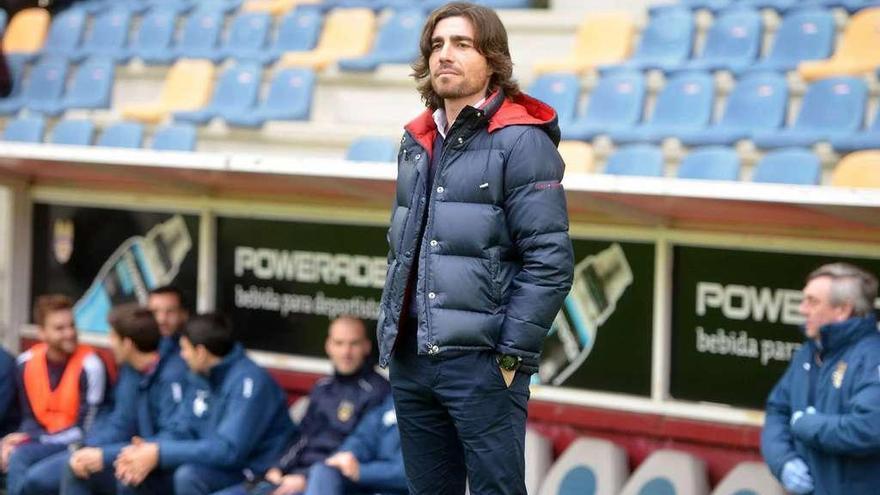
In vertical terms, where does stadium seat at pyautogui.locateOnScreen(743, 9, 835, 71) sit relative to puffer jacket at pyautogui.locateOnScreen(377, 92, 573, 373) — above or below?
above

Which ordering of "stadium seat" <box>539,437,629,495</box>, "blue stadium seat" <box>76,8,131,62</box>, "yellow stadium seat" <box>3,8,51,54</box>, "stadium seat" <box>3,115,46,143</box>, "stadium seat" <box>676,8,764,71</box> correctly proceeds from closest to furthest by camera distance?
"stadium seat" <box>539,437,629,495</box> → "stadium seat" <box>676,8,764,71</box> → "stadium seat" <box>3,115,46,143</box> → "blue stadium seat" <box>76,8,131,62</box> → "yellow stadium seat" <box>3,8,51,54</box>

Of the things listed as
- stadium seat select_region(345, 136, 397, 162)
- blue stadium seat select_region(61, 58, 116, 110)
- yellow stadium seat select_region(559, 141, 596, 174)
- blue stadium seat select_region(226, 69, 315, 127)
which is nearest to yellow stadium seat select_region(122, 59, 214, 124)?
blue stadium seat select_region(61, 58, 116, 110)

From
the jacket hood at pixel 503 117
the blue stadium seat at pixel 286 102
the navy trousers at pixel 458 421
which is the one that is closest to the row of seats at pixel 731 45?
the blue stadium seat at pixel 286 102

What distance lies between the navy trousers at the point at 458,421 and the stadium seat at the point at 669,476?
7.36 feet

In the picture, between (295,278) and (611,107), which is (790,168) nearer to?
(611,107)

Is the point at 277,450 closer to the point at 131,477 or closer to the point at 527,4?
the point at 131,477

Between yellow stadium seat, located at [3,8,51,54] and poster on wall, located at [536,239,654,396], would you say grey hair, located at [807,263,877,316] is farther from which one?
yellow stadium seat, located at [3,8,51,54]

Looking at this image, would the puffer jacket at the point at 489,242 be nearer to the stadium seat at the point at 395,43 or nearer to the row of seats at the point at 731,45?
the row of seats at the point at 731,45

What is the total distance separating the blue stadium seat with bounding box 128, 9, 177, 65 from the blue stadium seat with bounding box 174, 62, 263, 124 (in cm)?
106

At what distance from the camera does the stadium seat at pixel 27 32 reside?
12.2 meters

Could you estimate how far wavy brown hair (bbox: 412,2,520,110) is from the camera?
350cm

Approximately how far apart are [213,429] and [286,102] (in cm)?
374

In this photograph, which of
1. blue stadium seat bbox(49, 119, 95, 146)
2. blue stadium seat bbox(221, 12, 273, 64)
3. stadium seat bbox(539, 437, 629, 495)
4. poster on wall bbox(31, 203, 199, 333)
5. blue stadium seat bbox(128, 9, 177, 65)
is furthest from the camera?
blue stadium seat bbox(128, 9, 177, 65)

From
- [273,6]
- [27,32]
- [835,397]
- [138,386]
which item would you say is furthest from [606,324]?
[27,32]
